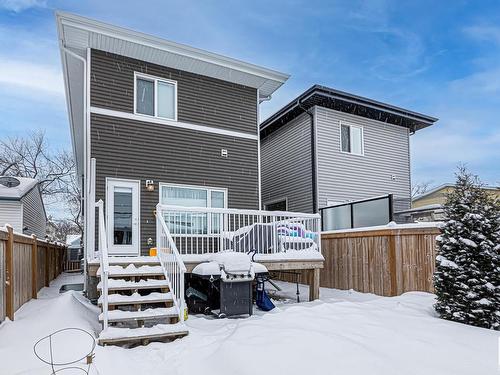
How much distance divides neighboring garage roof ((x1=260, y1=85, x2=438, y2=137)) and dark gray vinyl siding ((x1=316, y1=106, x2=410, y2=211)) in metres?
0.20

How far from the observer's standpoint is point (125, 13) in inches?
416

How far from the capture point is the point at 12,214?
13.3 m

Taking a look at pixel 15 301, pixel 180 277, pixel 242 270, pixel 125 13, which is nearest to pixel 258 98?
pixel 125 13

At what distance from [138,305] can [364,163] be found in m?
9.49

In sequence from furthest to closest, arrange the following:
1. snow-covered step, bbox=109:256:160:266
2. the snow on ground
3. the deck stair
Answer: snow-covered step, bbox=109:256:160:266, the deck stair, the snow on ground

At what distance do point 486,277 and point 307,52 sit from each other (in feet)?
43.2

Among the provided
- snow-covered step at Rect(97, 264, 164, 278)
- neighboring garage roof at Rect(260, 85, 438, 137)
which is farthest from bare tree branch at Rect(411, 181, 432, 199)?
snow-covered step at Rect(97, 264, 164, 278)

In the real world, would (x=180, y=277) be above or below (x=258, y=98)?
below

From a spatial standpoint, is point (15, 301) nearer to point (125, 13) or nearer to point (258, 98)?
point (258, 98)

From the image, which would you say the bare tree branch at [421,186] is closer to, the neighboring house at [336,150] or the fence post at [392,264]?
the neighboring house at [336,150]

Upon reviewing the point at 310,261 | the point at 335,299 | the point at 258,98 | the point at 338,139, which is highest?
the point at 258,98

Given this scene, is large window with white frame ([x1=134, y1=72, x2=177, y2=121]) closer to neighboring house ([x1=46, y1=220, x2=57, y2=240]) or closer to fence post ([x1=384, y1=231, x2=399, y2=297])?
fence post ([x1=384, y1=231, x2=399, y2=297])

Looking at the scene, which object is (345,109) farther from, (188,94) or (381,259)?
(381,259)

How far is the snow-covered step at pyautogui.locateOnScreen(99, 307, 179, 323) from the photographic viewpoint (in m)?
4.60
